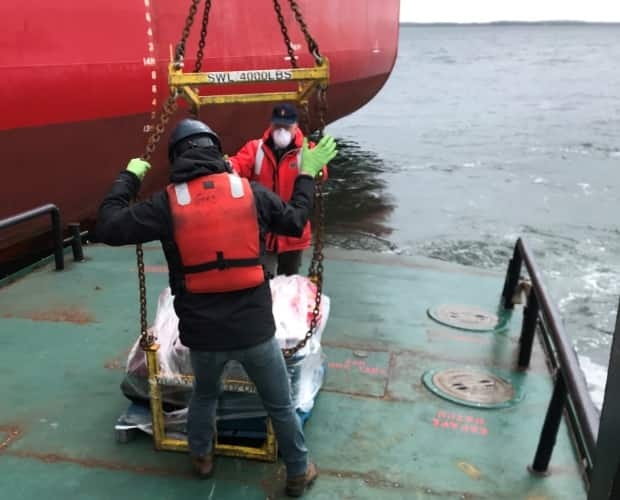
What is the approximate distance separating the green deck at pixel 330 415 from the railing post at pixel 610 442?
2192mm

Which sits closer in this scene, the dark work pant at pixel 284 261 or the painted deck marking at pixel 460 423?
the painted deck marking at pixel 460 423

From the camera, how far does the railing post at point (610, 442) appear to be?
1.25m

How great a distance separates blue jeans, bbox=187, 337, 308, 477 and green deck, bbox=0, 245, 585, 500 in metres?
0.34

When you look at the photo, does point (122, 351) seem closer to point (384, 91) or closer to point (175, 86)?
point (175, 86)

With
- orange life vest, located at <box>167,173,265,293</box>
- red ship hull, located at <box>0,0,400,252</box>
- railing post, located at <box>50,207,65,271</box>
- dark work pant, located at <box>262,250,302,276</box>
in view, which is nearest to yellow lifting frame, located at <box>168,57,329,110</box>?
orange life vest, located at <box>167,173,265,293</box>

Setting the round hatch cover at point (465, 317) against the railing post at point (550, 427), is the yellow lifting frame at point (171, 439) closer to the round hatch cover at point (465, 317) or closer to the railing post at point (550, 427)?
the railing post at point (550, 427)

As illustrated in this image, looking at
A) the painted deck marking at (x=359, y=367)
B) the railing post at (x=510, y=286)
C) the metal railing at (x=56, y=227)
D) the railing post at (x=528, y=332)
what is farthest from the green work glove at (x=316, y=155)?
the metal railing at (x=56, y=227)

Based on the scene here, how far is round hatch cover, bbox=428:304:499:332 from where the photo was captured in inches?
222

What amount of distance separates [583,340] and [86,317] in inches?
261

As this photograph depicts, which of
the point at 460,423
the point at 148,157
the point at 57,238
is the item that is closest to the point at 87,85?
the point at 57,238

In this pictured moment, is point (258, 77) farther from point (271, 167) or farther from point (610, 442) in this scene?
point (610, 442)

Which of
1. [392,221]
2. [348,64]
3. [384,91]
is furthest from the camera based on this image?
[384,91]

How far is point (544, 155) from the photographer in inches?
950

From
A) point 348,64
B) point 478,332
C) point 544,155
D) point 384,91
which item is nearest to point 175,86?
point 478,332
